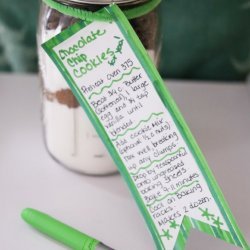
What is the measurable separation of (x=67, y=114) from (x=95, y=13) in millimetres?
140

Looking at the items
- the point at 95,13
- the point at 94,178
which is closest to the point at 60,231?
the point at 94,178

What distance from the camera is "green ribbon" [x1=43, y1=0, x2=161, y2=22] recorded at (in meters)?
0.46

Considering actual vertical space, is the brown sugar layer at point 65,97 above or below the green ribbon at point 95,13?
below

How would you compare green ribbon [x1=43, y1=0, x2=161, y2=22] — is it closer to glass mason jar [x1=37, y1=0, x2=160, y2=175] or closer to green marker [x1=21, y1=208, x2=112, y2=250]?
glass mason jar [x1=37, y1=0, x2=160, y2=175]

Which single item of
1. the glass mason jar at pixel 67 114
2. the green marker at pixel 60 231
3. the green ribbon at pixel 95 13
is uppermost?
the green ribbon at pixel 95 13

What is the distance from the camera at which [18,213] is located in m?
0.55

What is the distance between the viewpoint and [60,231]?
52 centimetres

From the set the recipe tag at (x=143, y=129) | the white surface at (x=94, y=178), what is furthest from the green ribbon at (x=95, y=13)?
the white surface at (x=94, y=178)

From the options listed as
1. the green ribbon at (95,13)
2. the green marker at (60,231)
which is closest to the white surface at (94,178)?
the green marker at (60,231)

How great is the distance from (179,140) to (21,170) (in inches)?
8.3

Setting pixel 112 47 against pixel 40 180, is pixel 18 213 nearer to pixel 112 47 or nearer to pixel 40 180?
pixel 40 180

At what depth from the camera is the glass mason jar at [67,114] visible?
53 cm

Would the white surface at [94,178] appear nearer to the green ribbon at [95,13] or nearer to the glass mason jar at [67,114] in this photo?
the glass mason jar at [67,114]

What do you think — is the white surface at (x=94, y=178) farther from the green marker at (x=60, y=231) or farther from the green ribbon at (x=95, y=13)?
the green ribbon at (x=95, y=13)
